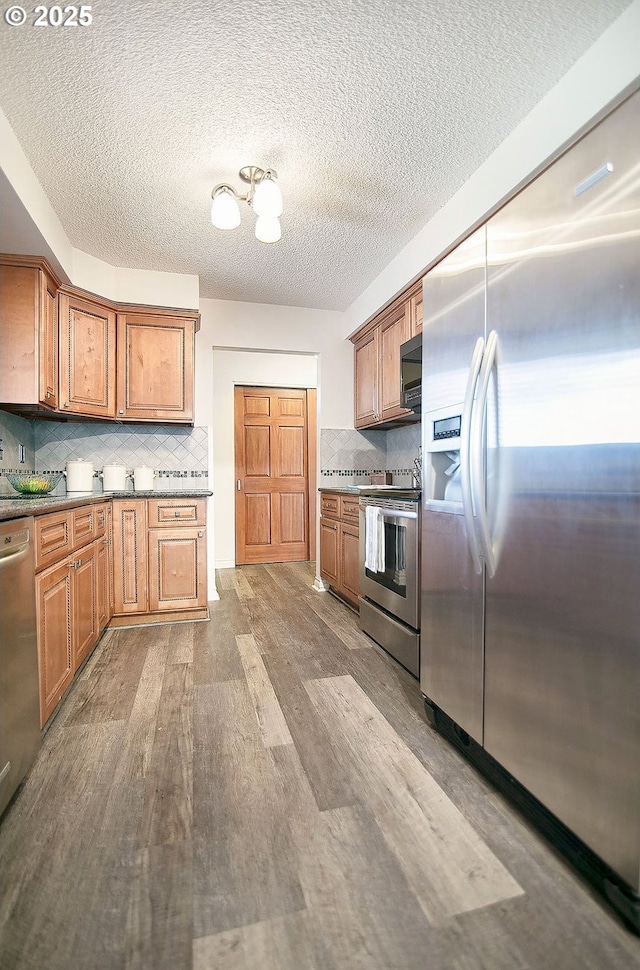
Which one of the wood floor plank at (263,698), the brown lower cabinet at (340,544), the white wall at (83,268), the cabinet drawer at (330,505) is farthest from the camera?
the cabinet drawer at (330,505)

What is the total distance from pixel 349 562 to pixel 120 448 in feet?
6.71

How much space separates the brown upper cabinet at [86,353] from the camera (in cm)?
259

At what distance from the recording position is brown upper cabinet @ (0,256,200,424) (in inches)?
102

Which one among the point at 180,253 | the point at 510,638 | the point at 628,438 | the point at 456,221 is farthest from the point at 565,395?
the point at 180,253

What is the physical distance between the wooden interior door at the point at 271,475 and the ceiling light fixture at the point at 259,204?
3075mm

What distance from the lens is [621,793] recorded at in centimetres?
101

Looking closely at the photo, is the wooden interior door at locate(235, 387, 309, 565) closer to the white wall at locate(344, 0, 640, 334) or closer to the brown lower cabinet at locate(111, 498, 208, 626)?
the brown lower cabinet at locate(111, 498, 208, 626)

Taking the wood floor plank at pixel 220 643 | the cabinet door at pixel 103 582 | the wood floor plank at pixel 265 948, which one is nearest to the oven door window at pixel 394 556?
the wood floor plank at pixel 220 643

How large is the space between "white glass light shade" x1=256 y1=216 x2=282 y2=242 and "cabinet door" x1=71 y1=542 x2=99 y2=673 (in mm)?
1811

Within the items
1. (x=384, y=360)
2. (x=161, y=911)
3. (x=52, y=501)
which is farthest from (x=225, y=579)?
(x=161, y=911)

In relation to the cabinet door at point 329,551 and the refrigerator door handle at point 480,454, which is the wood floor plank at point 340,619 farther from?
the refrigerator door handle at point 480,454

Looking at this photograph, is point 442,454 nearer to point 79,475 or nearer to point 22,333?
point 22,333

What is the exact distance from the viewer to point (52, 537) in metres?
1.86

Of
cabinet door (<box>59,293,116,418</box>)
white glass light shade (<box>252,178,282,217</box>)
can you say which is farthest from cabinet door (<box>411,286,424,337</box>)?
cabinet door (<box>59,293,116,418</box>)
